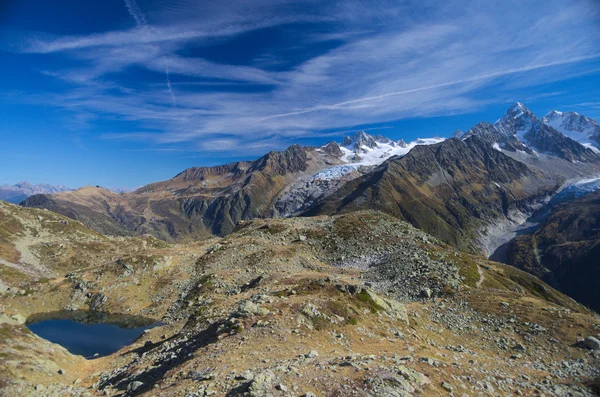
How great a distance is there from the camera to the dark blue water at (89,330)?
57688mm

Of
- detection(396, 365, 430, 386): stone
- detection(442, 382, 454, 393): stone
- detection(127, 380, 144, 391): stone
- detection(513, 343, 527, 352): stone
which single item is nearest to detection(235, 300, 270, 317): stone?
detection(127, 380, 144, 391): stone

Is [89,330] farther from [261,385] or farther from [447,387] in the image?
[447,387]

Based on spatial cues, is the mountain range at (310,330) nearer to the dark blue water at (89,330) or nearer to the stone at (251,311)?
the stone at (251,311)

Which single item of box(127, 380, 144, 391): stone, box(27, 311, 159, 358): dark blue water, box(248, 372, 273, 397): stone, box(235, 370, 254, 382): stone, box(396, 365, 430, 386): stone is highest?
box(248, 372, 273, 397): stone

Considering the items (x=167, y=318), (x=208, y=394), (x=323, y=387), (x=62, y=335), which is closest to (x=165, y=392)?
(x=208, y=394)

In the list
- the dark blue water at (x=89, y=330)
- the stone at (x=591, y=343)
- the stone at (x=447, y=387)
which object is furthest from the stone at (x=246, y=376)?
the dark blue water at (x=89, y=330)

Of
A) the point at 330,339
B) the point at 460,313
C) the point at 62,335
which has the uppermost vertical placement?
the point at 330,339

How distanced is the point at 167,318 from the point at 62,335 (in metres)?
21.0

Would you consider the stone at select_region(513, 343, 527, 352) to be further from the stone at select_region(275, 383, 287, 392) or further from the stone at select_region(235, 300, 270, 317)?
the stone at select_region(275, 383, 287, 392)

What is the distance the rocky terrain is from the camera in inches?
851

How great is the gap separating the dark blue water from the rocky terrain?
3.12m

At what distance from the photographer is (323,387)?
18.5m

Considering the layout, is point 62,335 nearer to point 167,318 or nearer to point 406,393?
point 167,318

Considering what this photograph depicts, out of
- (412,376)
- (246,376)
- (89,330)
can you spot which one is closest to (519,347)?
(412,376)
